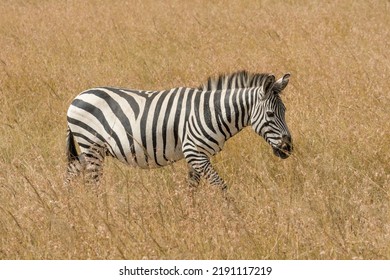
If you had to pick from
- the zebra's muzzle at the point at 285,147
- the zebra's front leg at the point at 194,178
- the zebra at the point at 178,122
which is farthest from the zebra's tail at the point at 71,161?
the zebra's muzzle at the point at 285,147

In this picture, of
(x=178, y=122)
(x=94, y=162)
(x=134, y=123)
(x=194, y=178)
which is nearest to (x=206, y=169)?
(x=194, y=178)

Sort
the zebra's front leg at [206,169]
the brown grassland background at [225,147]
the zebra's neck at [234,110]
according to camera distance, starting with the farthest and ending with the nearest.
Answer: the zebra's neck at [234,110], the zebra's front leg at [206,169], the brown grassland background at [225,147]

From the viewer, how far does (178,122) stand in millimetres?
5422

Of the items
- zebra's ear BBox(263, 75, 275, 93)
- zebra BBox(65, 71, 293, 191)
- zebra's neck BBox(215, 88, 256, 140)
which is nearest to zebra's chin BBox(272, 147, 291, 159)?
zebra BBox(65, 71, 293, 191)

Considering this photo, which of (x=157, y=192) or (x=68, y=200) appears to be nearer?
(x=68, y=200)

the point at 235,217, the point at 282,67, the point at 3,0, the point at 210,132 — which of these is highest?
the point at 3,0

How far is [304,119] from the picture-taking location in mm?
6641

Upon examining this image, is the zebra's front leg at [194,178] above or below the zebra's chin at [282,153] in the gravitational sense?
below

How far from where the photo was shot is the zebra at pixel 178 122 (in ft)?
17.2

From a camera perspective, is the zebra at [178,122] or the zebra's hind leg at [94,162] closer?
the zebra at [178,122]

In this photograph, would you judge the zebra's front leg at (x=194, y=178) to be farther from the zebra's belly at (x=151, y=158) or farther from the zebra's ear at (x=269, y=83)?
the zebra's ear at (x=269, y=83)
